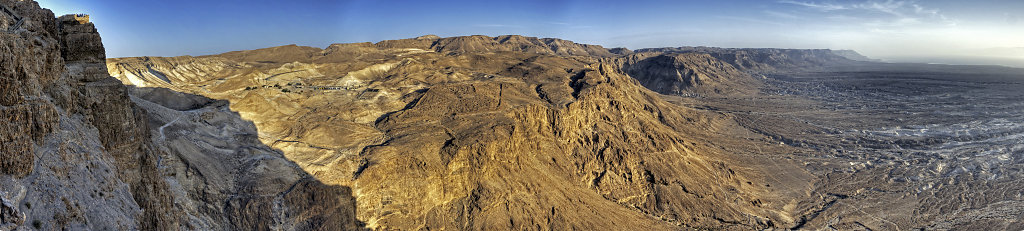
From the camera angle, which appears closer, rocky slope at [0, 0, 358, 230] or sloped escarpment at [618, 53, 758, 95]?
rocky slope at [0, 0, 358, 230]

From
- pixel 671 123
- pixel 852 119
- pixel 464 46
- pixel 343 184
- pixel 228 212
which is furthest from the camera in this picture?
pixel 464 46

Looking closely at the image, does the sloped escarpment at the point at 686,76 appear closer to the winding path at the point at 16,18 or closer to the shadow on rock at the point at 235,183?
A: the shadow on rock at the point at 235,183

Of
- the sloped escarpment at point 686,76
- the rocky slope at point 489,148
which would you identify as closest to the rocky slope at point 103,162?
the rocky slope at point 489,148

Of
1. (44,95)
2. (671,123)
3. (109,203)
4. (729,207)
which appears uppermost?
(44,95)

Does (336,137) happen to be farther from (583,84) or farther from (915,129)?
(915,129)

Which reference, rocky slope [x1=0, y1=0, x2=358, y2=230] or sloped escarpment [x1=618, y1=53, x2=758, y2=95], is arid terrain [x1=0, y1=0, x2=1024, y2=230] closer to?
rocky slope [x1=0, y1=0, x2=358, y2=230]

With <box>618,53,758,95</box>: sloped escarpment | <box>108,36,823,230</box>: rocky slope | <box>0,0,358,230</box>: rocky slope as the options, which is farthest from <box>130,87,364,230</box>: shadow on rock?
<box>618,53,758,95</box>: sloped escarpment

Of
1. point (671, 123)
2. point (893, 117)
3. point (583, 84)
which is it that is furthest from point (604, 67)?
point (893, 117)
